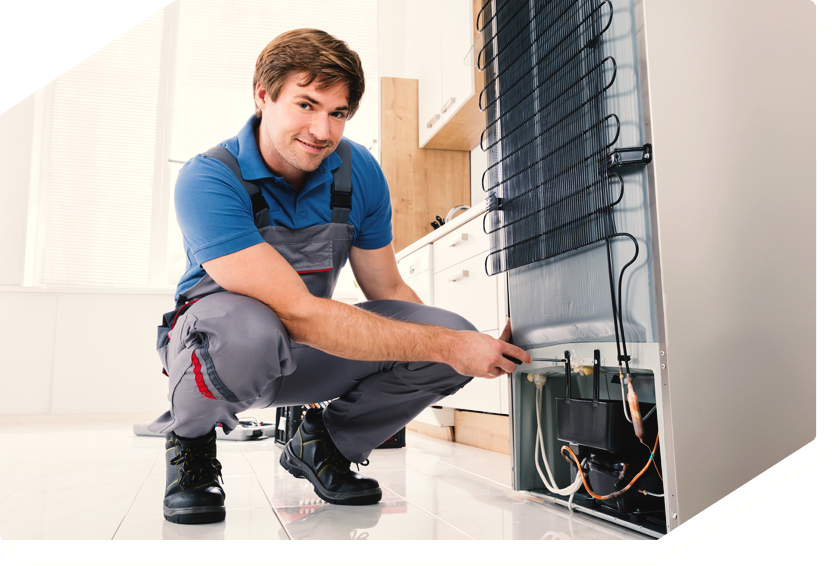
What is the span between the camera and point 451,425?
273 cm

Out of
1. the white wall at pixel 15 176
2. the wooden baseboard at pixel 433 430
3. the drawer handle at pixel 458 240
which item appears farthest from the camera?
the white wall at pixel 15 176

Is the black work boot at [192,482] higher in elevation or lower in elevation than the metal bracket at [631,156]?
lower

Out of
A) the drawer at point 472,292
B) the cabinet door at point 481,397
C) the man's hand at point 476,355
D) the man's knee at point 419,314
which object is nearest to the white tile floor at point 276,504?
the cabinet door at point 481,397

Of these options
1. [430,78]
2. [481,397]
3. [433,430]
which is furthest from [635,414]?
[430,78]

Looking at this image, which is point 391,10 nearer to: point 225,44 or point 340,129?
point 225,44

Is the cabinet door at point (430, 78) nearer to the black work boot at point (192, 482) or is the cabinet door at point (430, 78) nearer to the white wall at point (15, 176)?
the black work boot at point (192, 482)

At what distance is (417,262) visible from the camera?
280cm

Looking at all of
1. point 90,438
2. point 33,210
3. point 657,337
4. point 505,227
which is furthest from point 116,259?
point 657,337

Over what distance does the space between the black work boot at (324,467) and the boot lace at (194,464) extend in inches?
8.2

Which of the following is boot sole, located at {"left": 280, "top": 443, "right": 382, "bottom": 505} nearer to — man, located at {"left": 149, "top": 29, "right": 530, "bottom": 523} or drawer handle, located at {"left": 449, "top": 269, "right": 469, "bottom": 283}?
man, located at {"left": 149, "top": 29, "right": 530, "bottom": 523}

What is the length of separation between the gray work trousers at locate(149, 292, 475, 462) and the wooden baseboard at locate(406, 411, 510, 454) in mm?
800

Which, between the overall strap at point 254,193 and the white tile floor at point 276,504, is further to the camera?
the overall strap at point 254,193

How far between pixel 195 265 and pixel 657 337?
93cm

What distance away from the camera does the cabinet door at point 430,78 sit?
10.4 ft
